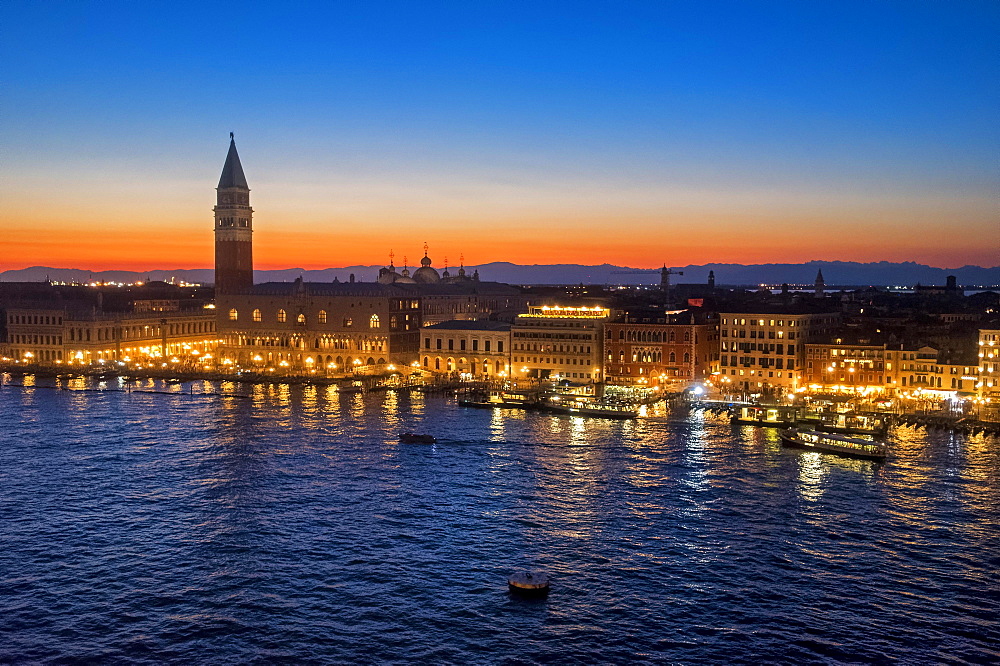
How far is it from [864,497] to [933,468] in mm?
7281

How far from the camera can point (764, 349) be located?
227ft

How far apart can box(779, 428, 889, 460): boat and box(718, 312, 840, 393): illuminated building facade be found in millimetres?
16130

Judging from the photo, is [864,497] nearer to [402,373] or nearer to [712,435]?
[712,435]

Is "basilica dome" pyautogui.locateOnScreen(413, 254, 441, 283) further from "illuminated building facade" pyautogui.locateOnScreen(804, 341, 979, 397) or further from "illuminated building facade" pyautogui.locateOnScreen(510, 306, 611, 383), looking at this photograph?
"illuminated building facade" pyautogui.locateOnScreen(804, 341, 979, 397)

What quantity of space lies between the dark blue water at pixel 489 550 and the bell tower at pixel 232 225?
156 feet

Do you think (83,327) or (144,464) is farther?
(83,327)

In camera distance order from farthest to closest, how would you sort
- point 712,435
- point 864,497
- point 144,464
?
point 712,435 → point 144,464 → point 864,497

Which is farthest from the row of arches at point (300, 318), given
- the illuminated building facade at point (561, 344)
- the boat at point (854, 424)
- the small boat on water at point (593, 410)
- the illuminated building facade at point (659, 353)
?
the boat at point (854, 424)

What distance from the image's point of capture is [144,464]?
44219 mm

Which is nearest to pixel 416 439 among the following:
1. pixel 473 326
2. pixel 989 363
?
pixel 473 326

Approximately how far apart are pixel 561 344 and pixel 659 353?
7833 millimetres

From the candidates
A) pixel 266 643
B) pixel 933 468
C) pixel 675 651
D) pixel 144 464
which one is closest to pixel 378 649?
pixel 266 643

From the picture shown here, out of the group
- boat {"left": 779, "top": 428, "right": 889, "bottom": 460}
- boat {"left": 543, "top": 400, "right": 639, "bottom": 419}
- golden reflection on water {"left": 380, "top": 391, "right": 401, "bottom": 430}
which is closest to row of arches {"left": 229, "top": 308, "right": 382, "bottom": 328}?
golden reflection on water {"left": 380, "top": 391, "right": 401, "bottom": 430}

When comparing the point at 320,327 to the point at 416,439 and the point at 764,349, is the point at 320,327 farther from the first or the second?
the point at 416,439
